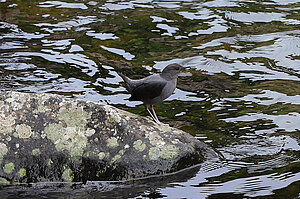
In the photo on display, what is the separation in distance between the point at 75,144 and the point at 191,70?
4342mm

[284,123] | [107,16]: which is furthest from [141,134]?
[107,16]

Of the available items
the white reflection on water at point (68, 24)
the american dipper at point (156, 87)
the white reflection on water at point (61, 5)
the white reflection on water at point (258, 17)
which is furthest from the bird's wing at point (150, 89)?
the white reflection on water at point (61, 5)

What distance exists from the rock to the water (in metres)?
0.12

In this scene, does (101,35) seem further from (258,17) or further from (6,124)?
(6,124)

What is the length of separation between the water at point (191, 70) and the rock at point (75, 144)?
0.40 feet

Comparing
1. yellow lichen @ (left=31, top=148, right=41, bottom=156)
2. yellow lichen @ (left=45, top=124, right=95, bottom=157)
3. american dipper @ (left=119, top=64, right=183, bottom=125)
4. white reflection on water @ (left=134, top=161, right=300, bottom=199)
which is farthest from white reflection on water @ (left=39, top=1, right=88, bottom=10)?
white reflection on water @ (left=134, top=161, right=300, bottom=199)

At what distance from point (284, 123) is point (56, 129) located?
3069 millimetres

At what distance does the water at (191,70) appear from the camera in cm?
548

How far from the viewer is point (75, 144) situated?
215 inches

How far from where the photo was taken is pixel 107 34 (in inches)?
440

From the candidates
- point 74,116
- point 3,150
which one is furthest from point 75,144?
Result: point 3,150

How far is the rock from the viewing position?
5406mm

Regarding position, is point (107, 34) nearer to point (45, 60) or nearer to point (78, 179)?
point (45, 60)

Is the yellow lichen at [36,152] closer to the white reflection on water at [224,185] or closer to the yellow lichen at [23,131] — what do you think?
the yellow lichen at [23,131]
